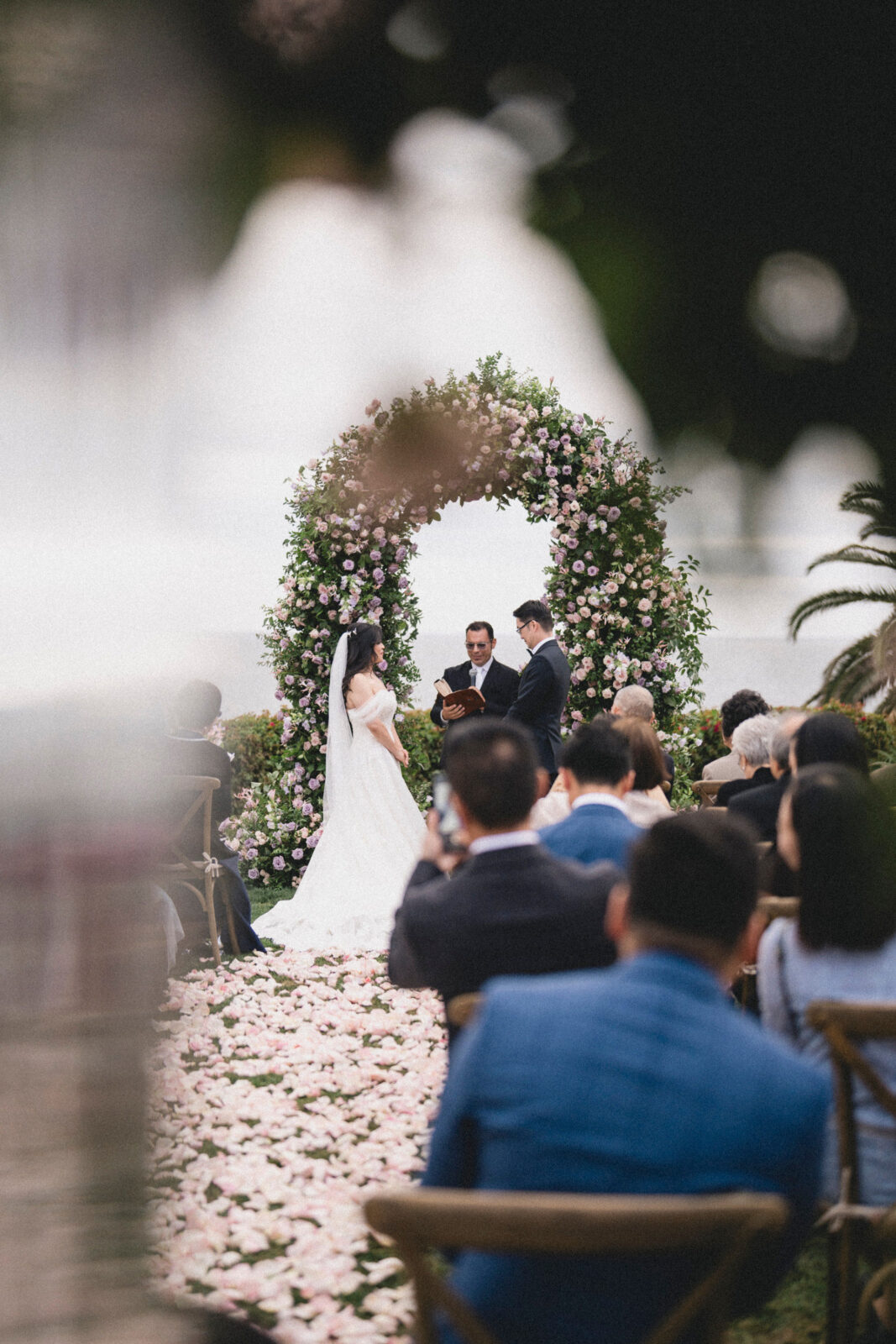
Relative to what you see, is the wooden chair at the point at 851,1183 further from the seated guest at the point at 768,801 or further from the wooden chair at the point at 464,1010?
the seated guest at the point at 768,801

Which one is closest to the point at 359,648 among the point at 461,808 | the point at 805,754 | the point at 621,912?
the point at 805,754

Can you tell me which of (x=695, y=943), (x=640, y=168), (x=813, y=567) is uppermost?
(x=640, y=168)

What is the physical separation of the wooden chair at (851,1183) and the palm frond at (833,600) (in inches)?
68.2

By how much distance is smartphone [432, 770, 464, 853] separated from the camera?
8.66 ft

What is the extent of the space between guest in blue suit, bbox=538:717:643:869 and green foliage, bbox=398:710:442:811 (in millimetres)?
6001

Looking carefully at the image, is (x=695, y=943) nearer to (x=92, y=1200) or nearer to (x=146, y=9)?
(x=92, y=1200)

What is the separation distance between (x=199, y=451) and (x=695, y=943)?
1.14m

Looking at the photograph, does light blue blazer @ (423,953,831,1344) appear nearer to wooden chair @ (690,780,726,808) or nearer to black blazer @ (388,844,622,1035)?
black blazer @ (388,844,622,1035)

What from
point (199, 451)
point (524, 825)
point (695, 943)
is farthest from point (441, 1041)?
point (199, 451)

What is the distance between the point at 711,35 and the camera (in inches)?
22.3

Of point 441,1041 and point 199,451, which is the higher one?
point 199,451

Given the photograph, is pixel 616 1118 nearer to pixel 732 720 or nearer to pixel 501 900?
pixel 501 900

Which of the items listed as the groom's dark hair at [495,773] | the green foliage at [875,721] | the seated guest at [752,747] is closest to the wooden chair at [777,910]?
the groom's dark hair at [495,773]

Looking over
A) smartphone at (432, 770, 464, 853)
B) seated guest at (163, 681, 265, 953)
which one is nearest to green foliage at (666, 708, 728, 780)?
seated guest at (163, 681, 265, 953)
